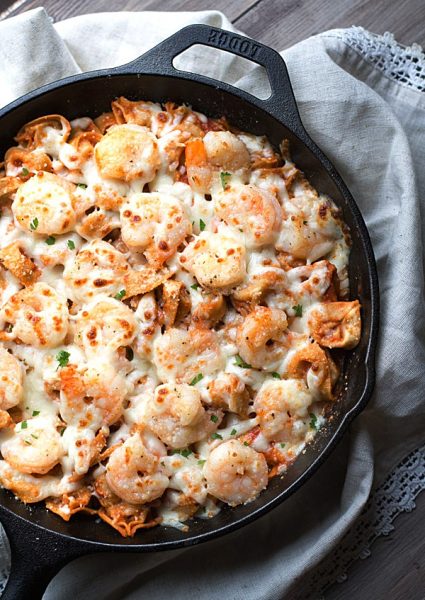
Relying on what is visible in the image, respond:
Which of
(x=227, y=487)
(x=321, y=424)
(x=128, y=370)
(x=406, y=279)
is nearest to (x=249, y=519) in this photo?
(x=227, y=487)

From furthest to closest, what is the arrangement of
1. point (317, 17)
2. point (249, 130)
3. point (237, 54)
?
point (317, 17), point (249, 130), point (237, 54)

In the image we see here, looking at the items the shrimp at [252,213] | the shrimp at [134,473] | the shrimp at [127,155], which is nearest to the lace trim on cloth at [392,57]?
the shrimp at [252,213]

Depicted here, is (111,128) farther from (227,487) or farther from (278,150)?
(227,487)

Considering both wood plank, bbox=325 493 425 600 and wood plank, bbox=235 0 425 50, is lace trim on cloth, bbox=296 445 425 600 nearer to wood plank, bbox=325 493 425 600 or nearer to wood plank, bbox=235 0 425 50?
wood plank, bbox=325 493 425 600

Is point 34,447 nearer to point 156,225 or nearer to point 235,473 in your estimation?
point 235,473

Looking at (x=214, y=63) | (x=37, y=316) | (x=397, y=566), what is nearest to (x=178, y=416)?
(x=37, y=316)

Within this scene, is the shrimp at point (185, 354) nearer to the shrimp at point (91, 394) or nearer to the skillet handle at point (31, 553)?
the shrimp at point (91, 394)
